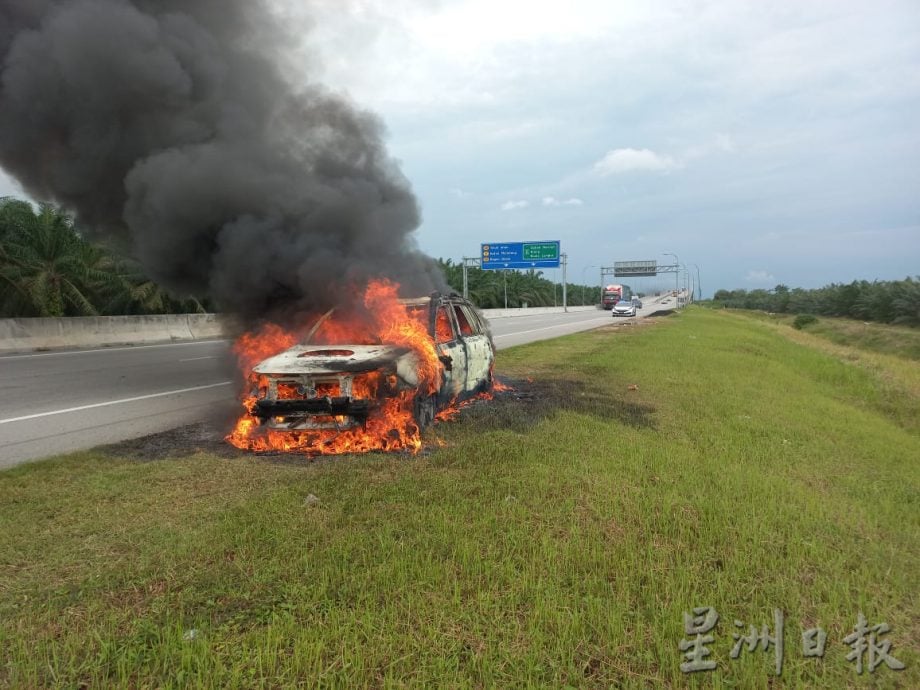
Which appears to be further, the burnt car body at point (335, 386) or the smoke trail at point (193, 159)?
the smoke trail at point (193, 159)

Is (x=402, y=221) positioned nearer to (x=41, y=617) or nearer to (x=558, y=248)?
(x=41, y=617)

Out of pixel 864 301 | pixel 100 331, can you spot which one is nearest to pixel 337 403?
pixel 100 331

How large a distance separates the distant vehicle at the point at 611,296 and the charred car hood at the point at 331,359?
64151mm

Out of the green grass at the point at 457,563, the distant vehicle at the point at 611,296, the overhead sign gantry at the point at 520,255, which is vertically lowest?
the green grass at the point at 457,563

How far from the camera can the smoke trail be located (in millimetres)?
8648

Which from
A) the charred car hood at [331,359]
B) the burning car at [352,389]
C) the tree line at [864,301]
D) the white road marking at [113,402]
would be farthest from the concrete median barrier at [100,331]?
the tree line at [864,301]

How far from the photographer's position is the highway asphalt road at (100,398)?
6496mm

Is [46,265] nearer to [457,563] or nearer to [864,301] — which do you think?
[457,563]

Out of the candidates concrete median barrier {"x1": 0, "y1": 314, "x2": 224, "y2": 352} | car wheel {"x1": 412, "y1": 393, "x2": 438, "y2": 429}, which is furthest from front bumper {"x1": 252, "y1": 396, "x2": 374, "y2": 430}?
concrete median barrier {"x1": 0, "y1": 314, "x2": 224, "y2": 352}

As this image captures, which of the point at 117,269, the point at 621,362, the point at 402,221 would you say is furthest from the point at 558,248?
the point at 402,221

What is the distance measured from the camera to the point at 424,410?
6160 mm

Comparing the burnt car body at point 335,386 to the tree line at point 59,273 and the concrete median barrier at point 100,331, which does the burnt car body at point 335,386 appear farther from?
the tree line at point 59,273

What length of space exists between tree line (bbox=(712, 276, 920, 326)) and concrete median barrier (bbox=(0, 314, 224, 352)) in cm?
4104

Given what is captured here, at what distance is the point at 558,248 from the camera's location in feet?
155
